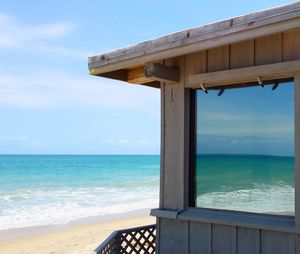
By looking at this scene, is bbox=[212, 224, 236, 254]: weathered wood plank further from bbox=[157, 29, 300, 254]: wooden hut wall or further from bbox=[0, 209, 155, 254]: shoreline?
bbox=[0, 209, 155, 254]: shoreline

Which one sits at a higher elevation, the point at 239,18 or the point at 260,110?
→ the point at 239,18

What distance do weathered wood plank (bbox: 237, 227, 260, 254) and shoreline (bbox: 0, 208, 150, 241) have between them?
848cm

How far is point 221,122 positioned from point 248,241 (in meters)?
1.03

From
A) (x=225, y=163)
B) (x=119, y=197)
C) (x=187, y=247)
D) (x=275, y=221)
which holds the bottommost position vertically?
(x=119, y=197)

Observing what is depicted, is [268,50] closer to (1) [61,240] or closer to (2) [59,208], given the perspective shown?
(1) [61,240]

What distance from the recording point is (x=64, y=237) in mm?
10500

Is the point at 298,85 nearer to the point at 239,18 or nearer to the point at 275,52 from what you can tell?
the point at 275,52

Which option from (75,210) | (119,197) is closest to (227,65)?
(75,210)

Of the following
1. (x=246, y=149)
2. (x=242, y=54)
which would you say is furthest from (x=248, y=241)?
(x=242, y=54)

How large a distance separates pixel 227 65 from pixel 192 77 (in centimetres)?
34

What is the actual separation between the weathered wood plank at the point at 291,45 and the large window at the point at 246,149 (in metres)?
0.24

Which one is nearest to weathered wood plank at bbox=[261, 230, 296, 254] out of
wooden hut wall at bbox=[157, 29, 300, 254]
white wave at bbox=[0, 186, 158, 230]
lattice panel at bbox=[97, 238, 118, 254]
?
wooden hut wall at bbox=[157, 29, 300, 254]

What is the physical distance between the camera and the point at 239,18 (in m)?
2.72

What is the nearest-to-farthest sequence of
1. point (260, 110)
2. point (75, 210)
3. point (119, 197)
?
point (260, 110) < point (75, 210) < point (119, 197)
